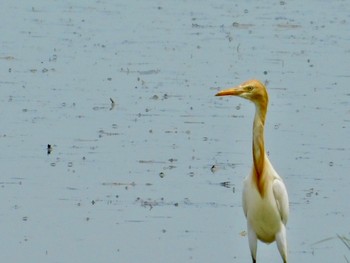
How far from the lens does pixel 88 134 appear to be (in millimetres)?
14516

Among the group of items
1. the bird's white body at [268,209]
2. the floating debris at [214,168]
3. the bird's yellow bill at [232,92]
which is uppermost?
the bird's yellow bill at [232,92]

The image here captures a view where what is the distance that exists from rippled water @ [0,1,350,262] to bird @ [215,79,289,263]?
466mm

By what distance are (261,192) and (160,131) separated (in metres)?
4.35

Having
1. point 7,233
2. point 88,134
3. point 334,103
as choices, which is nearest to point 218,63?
point 334,103

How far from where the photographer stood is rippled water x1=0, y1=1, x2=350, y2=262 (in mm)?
11492

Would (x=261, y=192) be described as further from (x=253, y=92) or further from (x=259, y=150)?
(x=253, y=92)

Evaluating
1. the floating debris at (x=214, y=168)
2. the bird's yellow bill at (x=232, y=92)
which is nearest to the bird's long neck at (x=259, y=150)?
the bird's yellow bill at (x=232, y=92)

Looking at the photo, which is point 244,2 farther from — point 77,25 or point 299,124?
point 299,124

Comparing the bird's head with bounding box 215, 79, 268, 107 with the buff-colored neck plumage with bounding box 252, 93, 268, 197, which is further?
the buff-colored neck plumage with bounding box 252, 93, 268, 197

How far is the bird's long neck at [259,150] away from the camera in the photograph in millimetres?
10406

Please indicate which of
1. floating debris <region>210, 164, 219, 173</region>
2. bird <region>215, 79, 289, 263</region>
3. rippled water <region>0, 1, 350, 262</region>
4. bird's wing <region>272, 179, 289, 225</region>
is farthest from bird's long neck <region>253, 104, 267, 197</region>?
floating debris <region>210, 164, 219, 173</region>

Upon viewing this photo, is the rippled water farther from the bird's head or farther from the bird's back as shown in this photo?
the bird's head

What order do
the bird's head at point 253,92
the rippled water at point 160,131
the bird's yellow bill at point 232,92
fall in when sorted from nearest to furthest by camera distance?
the bird's yellow bill at point 232,92, the bird's head at point 253,92, the rippled water at point 160,131

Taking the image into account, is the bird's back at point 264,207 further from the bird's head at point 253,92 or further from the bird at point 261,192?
the bird's head at point 253,92
